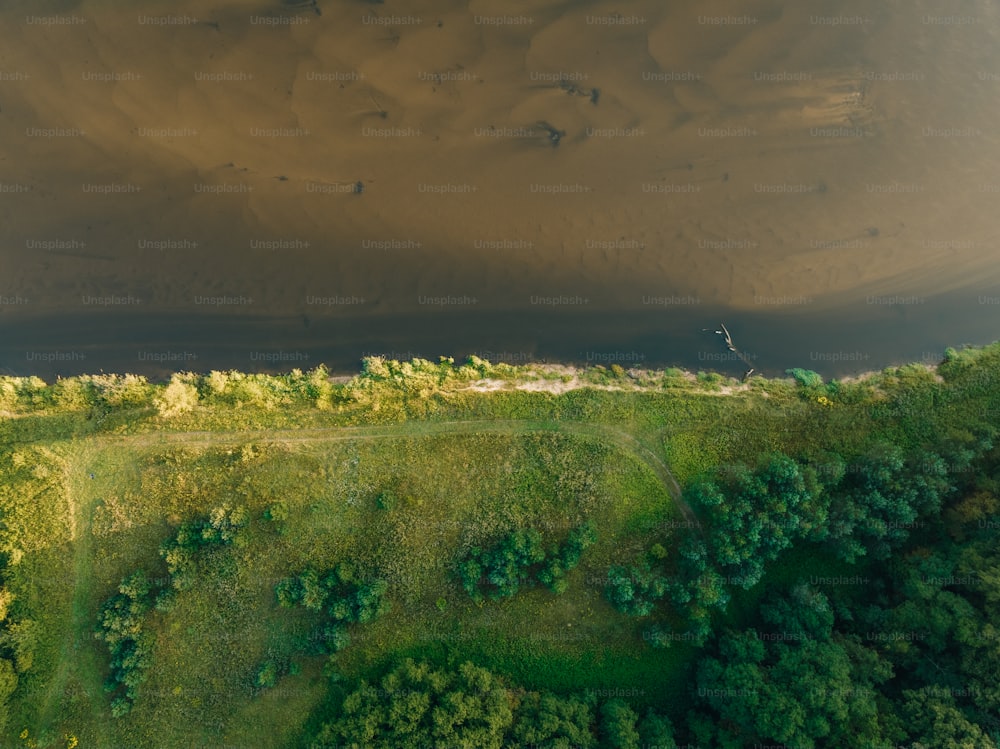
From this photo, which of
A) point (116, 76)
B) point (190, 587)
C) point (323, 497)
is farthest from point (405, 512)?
point (116, 76)

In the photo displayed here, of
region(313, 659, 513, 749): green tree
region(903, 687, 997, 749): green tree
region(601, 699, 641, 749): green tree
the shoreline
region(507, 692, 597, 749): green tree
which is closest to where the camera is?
region(903, 687, 997, 749): green tree

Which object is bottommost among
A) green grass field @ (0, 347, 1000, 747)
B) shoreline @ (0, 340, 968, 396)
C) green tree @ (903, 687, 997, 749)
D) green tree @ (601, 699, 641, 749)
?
green tree @ (601, 699, 641, 749)

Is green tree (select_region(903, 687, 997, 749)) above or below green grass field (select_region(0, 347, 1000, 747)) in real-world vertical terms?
below

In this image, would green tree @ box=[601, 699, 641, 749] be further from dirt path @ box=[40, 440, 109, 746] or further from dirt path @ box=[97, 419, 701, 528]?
dirt path @ box=[40, 440, 109, 746]

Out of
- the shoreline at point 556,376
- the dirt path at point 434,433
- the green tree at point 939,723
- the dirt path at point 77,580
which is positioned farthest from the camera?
the shoreline at point 556,376

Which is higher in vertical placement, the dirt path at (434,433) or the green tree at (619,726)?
the dirt path at (434,433)

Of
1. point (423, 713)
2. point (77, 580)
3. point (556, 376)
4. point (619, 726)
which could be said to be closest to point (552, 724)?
point (619, 726)

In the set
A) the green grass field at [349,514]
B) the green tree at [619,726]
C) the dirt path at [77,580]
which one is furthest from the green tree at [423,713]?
the dirt path at [77,580]

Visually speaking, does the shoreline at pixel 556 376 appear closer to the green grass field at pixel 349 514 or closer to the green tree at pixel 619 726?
the green grass field at pixel 349 514

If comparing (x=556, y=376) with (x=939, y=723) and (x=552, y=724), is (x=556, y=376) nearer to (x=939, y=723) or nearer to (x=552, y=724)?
(x=552, y=724)

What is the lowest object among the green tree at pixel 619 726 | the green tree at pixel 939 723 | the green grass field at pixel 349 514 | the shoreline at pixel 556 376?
the green tree at pixel 619 726

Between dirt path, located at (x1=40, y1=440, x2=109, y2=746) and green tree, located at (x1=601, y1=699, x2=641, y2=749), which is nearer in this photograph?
green tree, located at (x1=601, y1=699, x2=641, y2=749)

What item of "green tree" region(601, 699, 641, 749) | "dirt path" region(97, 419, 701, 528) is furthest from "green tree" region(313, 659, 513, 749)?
"dirt path" region(97, 419, 701, 528)

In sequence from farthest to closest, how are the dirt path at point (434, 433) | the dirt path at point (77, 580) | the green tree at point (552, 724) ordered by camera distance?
the dirt path at point (434, 433) → the dirt path at point (77, 580) → the green tree at point (552, 724)
